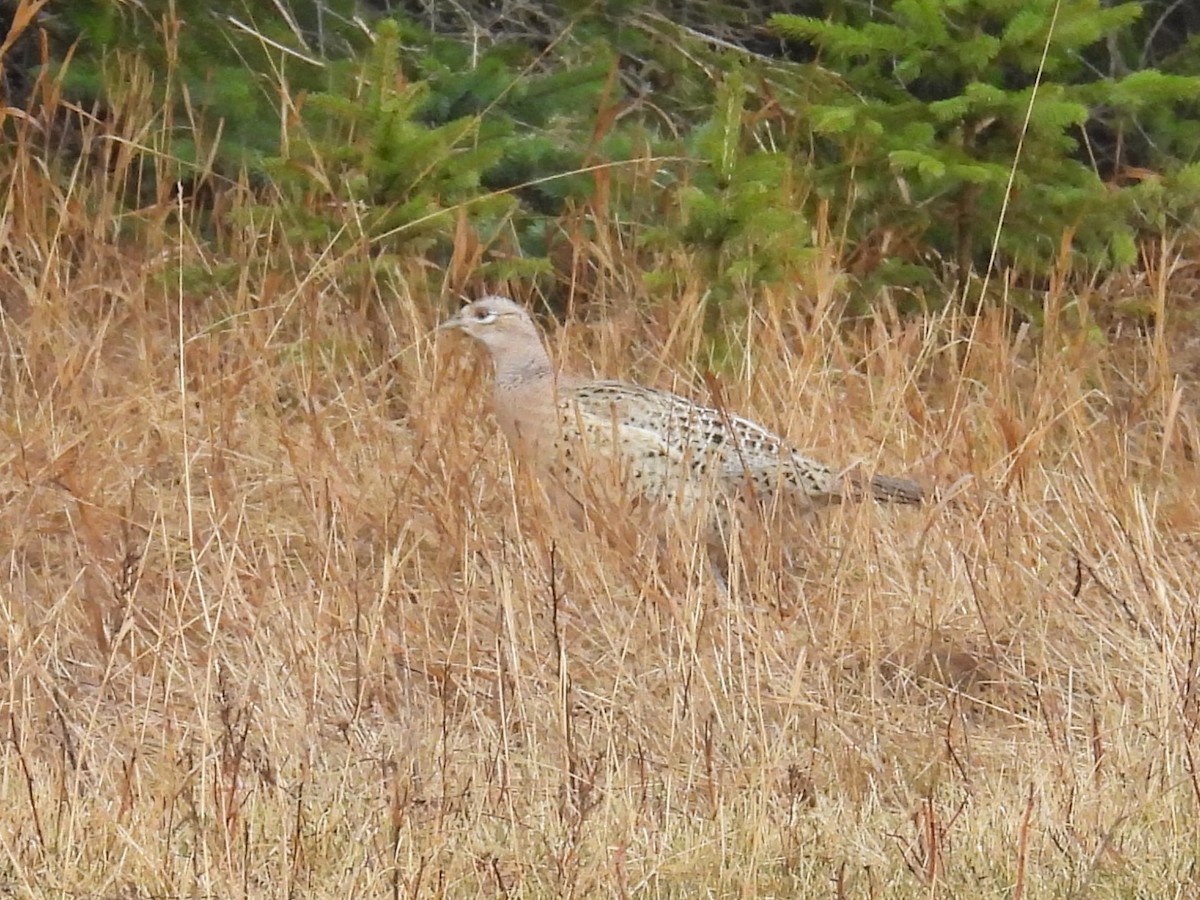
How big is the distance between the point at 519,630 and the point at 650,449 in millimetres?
1176

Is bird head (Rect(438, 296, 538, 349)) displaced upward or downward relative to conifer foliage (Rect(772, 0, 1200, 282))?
downward

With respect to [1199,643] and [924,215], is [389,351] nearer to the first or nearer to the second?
[924,215]

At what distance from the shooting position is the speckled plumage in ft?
17.4

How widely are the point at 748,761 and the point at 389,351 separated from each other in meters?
2.63

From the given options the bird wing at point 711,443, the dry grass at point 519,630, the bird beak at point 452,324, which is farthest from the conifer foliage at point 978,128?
the bird wing at point 711,443

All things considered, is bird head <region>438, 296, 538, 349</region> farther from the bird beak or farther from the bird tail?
the bird tail

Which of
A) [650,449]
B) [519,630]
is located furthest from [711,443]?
[519,630]

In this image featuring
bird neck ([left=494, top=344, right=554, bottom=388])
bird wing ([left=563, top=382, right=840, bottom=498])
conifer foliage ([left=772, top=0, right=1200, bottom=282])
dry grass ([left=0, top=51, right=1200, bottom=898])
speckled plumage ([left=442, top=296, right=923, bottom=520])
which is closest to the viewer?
dry grass ([left=0, top=51, right=1200, bottom=898])

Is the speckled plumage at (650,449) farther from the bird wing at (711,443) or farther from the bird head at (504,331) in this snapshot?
the bird head at (504,331)

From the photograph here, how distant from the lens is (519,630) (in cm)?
446

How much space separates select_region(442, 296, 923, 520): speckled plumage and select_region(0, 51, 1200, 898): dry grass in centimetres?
13

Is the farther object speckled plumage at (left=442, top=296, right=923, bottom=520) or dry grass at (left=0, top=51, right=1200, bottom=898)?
speckled plumage at (left=442, top=296, right=923, bottom=520)

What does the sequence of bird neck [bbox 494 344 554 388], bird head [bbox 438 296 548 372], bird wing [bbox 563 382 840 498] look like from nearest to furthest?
bird wing [bbox 563 382 840 498] → bird neck [bbox 494 344 554 388] → bird head [bbox 438 296 548 372]

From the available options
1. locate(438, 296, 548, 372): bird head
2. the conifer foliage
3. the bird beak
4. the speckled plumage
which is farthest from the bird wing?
the conifer foliage
